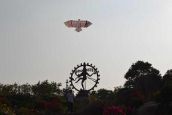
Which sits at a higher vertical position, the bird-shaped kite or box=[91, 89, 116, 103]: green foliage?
the bird-shaped kite

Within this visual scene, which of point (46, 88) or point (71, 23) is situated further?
point (46, 88)

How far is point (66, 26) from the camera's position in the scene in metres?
42.3

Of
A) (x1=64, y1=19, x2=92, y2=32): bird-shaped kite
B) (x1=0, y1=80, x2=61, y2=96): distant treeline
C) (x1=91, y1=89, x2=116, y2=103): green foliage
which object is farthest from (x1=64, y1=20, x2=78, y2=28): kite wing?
(x1=0, y1=80, x2=61, y2=96): distant treeline

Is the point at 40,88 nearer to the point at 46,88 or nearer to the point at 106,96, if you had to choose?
the point at 46,88

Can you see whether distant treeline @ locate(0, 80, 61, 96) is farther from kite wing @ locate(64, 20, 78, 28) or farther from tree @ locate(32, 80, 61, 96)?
kite wing @ locate(64, 20, 78, 28)

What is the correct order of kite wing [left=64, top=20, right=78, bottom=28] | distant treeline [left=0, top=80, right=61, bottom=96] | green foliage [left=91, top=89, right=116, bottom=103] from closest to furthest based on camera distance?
1. green foliage [left=91, top=89, right=116, bottom=103]
2. kite wing [left=64, top=20, right=78, bottom=28]
3. distant treeline [left=0, top=80, right=61, bottom=96]

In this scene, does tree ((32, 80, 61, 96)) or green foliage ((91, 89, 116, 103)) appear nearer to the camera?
green foliage ((91, 89, 116, 103))

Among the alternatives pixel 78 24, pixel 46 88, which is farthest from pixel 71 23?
pixel 46 88

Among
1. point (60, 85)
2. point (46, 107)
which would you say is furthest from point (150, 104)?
point (60, 85)

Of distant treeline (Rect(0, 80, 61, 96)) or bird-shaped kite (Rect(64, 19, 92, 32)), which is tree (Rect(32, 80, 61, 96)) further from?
bird-shaped kite (Rect(64, 19, 92, 32))

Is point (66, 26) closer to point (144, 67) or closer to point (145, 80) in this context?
point (145, 80)

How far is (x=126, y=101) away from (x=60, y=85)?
1113 inches

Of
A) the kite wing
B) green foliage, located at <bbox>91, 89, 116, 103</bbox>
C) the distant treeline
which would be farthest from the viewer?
the distant treeline

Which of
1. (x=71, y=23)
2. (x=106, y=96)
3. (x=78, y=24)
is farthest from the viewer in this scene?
(x=106, y=96)
